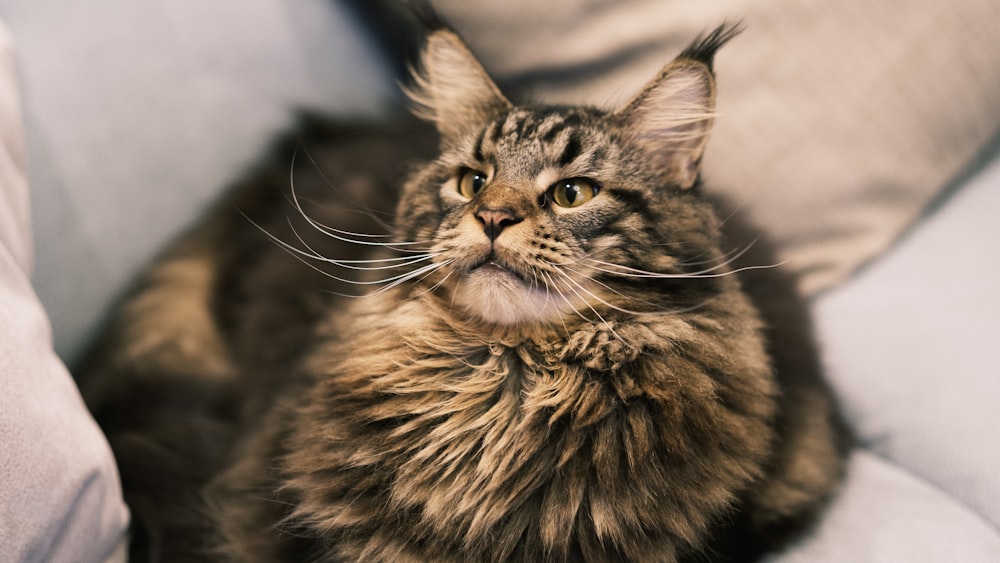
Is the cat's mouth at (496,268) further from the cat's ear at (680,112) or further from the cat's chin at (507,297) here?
the cat's ear at (680,112)

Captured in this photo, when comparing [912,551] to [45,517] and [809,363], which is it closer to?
[809,363]

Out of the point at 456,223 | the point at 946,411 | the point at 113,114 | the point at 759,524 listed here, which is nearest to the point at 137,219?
the point at 113,114

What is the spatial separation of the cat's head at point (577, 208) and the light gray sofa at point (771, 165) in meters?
0.32

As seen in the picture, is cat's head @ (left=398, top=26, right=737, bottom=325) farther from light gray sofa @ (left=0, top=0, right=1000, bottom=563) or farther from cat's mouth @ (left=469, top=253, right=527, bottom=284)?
light gray sofa @ (left=0, top=0, right=1000, bottom=563)

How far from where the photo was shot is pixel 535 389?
889mm

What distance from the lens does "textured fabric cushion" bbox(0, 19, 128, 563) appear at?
0.76 m

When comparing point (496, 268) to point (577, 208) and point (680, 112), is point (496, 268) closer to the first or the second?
point (577, 208)

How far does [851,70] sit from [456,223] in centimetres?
84

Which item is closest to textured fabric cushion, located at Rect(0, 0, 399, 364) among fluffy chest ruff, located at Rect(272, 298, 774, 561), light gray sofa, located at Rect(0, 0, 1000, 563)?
light gray sofa, located at Rect(0, 0, 1000, 563)

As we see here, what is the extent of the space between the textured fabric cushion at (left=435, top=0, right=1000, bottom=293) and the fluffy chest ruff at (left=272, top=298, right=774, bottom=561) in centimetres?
52

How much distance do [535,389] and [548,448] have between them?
8 centimetres

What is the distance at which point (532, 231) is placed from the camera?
2.78 ft

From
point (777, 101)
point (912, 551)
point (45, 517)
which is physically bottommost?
point (45, 517)

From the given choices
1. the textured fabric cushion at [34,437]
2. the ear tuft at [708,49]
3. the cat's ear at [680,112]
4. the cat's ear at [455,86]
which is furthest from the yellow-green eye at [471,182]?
the textured fabric cushion at [34,437]
